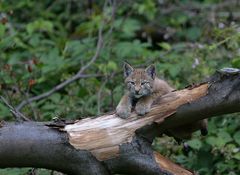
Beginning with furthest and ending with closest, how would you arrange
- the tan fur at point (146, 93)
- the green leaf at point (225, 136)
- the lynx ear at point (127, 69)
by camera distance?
the green leaf at point (225, 136) < the lynx ear at point (127, 69) < the tan fur at point (146, 93)

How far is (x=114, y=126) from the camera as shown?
5273 millimetres

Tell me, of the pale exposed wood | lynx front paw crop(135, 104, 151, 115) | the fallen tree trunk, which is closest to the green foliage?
the fallen tree trunk

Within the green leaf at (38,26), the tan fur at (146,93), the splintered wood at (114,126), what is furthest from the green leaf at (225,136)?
the green leaf at (38,26)

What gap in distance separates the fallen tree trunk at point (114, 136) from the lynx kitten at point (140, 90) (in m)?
0.07

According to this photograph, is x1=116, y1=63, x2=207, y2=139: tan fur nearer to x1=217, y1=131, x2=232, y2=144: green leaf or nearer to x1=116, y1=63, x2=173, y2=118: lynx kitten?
x1=116, y1=63, x2=173, y2=118: lynx kitten

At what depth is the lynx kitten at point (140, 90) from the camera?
5.30 meters

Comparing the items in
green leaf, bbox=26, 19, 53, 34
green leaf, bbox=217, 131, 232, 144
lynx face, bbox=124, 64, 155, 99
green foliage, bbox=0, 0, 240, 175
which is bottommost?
green leaf, bbox=217, 131, 232, 144

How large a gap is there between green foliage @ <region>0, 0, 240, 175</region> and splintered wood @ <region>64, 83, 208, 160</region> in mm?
735

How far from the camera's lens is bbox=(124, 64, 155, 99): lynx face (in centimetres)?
569

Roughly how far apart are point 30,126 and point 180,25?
659 cm

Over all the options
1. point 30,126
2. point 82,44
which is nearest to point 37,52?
point 82,44

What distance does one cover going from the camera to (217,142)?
7004 millimetres

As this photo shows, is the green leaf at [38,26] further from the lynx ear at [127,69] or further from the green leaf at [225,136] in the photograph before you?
the lynx ear at [127,69]

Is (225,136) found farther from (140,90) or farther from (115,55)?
(115,55)
